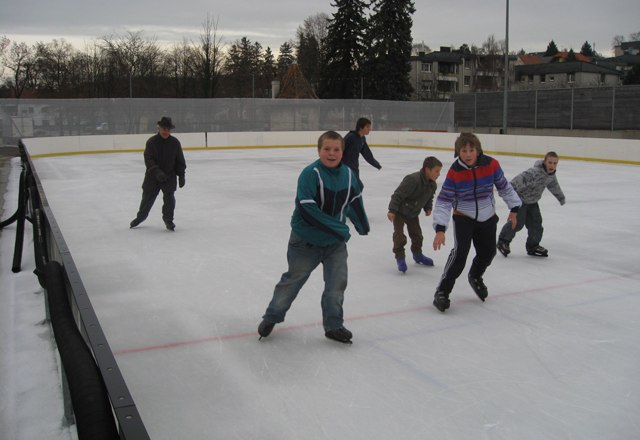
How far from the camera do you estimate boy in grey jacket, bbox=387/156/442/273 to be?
546 cm

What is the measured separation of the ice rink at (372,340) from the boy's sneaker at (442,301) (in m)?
0.07

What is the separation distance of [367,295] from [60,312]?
2.95 m

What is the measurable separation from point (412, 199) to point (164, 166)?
3.39 m

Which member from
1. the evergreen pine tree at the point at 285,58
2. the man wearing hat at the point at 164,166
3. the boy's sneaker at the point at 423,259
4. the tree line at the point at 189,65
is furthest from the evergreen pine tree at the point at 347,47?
the boy's sneaker at the point at 423,259

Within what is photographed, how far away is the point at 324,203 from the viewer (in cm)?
369

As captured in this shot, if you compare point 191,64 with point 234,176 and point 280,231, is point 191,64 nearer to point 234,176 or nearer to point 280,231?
point 234,176

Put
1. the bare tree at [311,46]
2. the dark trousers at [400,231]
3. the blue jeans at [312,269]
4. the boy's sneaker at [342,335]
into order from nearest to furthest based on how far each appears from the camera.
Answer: the blue jeans at [312,269] → the boy's sneaker at [342,335] → the dark trousers at [400,231] → the bare tree at [311,46]

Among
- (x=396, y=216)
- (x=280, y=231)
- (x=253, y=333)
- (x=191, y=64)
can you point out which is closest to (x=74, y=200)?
(x=280, y=231)

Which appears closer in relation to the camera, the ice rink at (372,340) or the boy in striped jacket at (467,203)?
the ice rink at (372,340)

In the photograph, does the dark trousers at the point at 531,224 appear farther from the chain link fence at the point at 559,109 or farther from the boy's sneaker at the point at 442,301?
the chain link fence at the point at 559,109

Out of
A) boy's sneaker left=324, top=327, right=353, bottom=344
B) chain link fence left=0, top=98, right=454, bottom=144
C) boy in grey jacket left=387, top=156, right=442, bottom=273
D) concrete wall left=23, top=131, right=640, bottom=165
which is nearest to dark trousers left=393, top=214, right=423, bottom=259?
boy in grey jacket left=387, top=156, right=442, bottom=273

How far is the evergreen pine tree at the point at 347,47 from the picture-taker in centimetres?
5044

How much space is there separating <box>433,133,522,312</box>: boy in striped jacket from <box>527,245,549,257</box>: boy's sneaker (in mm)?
1983

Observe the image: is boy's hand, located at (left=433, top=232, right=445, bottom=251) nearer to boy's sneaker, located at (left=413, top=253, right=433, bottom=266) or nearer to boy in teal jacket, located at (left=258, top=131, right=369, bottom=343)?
boy in teal jacket, located at (left=258, top=131, right=369, bottom=343)
